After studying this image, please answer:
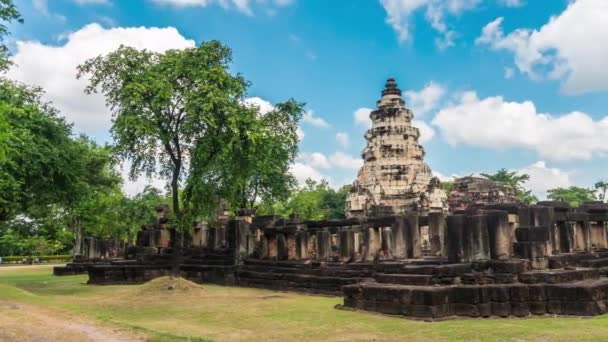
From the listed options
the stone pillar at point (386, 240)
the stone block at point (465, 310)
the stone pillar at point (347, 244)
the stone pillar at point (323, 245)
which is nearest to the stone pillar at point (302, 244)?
the stone pillar at point (323, 245)

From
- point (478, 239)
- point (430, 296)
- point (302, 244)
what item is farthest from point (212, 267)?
point (430, 296)

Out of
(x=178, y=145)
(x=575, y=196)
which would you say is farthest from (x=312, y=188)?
(x=178, y=145)

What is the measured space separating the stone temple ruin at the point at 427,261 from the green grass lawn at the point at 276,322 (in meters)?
0.50

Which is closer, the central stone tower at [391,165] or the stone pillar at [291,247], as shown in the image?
the stone pillar at [291,247]

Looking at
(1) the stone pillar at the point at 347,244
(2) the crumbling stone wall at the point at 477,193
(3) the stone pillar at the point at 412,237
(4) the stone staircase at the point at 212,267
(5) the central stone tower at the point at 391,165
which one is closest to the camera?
(3) the stone pillar at the point at 412,237

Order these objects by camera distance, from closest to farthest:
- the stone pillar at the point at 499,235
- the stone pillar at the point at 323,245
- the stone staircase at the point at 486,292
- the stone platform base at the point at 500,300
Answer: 1. the stone platform base at the point at 500,300
2. the stone staircase at the point at 486,292
3. the stone pillar at the point at 499,235
4. the stone pillar at the point at 323,245

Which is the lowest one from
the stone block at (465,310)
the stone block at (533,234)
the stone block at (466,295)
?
the stone block at (465,310)

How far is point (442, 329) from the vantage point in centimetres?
910

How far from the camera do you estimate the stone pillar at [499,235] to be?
11.9 metres

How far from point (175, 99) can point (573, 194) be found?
209ft

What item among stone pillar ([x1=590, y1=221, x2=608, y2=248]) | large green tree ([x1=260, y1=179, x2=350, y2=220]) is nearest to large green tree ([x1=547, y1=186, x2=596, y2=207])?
large green tree ([x1=260, y1=179, x2=350, y2=220])

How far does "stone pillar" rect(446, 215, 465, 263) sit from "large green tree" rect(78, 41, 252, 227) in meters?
7.85

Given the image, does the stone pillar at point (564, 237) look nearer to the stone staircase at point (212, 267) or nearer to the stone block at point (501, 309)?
the stone block at point (501, 309)

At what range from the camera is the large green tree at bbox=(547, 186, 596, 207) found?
2643 inches
